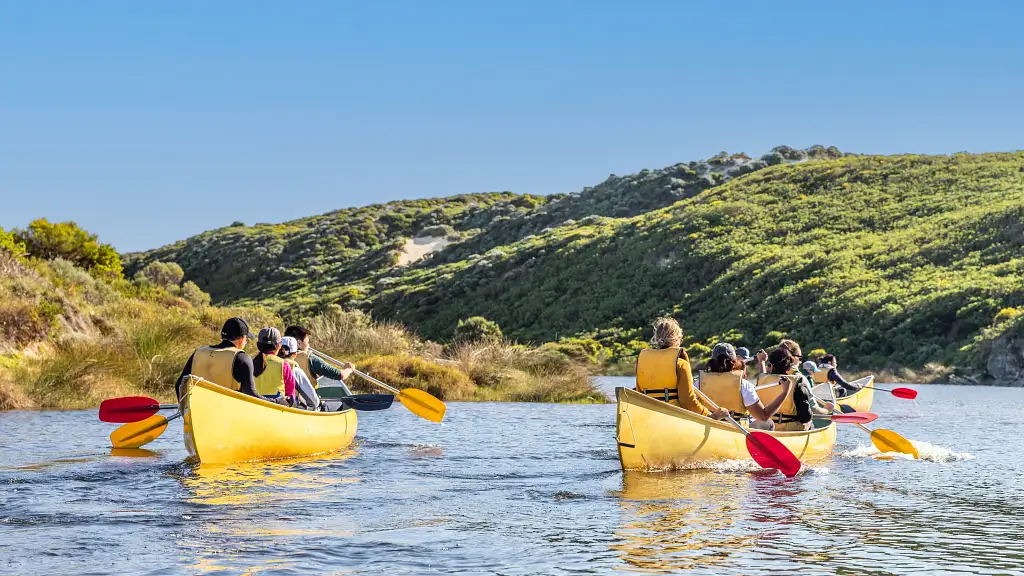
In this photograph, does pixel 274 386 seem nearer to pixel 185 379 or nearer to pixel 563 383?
pixel 185 379

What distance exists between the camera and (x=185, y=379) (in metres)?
11.5

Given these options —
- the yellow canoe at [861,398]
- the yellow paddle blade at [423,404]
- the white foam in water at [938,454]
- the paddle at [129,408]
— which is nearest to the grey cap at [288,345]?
the paddle at [129,408]

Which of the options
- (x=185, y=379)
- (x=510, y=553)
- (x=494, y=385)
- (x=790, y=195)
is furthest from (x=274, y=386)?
(x=790, y=195)

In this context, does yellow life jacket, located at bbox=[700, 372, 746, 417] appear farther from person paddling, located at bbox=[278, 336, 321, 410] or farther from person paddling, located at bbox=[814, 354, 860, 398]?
person paddling, located at bbox=[814, 354, 860, 398]

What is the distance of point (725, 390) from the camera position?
13109mm

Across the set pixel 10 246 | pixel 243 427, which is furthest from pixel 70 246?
pixel 243 427

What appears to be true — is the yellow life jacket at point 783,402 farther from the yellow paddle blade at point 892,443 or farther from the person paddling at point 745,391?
the yellow paddle blade at point 892,443

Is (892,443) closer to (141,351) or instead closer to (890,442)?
(890,442)

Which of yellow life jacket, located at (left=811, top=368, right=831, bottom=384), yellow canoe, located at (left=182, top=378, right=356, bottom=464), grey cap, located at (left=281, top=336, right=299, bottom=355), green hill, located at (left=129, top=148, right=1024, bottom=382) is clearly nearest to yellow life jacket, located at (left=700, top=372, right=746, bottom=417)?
yellow canoe, located at (left=182, top=378, right=356, bottom=464)

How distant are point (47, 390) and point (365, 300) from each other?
68.3 m

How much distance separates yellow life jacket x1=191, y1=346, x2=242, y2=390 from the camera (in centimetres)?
1238

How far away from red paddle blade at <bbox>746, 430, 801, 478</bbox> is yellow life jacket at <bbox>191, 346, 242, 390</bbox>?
567 cm

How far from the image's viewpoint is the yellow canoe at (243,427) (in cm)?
1162

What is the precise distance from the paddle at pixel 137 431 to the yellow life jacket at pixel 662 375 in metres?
5.85
